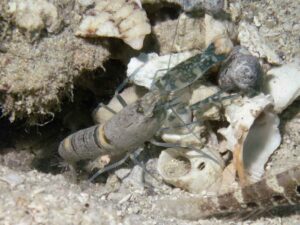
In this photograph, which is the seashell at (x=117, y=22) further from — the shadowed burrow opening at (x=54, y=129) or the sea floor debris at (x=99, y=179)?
the shadowed burrow opening at (x=54, y=129)

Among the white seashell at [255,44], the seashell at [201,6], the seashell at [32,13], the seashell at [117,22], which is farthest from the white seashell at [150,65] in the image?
the seashell at [32,13]

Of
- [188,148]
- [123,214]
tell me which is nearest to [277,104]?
[188,148]

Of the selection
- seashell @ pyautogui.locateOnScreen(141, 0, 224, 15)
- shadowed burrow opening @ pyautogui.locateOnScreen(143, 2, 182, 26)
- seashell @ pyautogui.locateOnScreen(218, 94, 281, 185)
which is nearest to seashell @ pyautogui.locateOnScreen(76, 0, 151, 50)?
seashell @ pyautogui.locateOnScreen(141, 0, 224, 15)

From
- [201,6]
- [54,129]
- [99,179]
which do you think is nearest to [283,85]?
[201,6]

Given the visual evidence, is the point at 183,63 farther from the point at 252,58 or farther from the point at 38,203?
the point at 38,203

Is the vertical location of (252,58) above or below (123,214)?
above

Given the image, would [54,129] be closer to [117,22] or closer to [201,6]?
[117,22]
